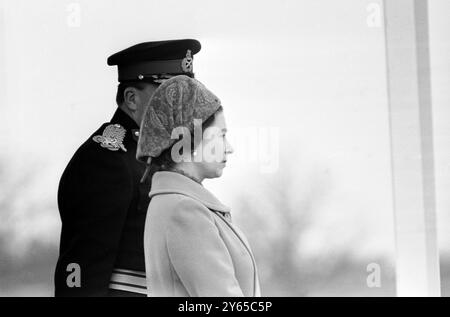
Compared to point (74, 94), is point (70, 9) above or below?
above

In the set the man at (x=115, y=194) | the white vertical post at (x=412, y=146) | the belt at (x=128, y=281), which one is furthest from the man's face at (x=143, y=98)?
the white vertical post at (x=412, y=146)

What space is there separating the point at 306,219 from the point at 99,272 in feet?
2.81

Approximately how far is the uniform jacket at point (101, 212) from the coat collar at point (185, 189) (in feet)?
0.63

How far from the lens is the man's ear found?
4.03 m

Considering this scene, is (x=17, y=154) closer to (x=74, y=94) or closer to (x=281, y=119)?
(x=74, y=94)

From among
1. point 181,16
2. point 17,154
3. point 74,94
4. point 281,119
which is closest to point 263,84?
point 281,119

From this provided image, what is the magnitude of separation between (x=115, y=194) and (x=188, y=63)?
60 centimetres

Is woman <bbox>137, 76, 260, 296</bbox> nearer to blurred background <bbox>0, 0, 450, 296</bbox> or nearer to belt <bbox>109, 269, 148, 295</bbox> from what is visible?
belt <bbox>109, 269, 148, 295</bbox>

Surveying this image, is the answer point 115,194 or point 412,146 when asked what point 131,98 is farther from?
point 412,146

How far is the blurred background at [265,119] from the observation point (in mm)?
4078

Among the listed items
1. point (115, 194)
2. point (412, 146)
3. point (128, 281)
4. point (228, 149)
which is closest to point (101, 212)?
point (115, 194)

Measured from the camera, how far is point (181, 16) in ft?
13.6

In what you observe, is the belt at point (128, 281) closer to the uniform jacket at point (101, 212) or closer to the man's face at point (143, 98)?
the uniform jacket at point (101, 212)

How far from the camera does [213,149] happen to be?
3863 mm
